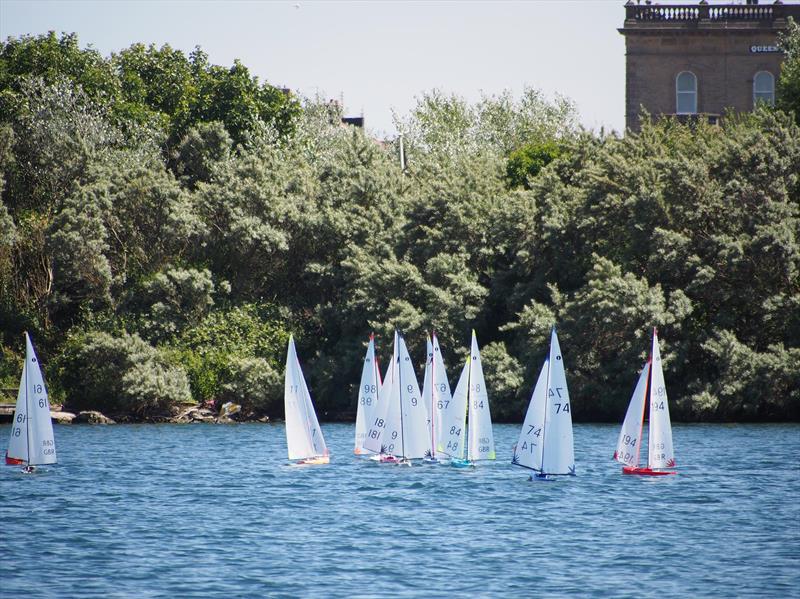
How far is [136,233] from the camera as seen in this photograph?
7606 centimetres

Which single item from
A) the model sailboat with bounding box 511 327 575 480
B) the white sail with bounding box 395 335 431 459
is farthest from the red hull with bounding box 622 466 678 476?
the white sail with bounding box 395 335 431 459

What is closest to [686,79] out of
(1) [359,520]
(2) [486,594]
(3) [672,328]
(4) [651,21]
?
(4) [651,21]

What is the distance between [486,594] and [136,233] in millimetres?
52615

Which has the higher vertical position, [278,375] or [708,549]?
[278,375]

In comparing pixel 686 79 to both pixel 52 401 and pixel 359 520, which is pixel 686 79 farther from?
pixel 359 520

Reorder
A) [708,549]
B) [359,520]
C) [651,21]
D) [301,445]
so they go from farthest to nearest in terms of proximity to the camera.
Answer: [651,21], [301,445], [359,520], [708,549]

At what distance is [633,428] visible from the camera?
140ft

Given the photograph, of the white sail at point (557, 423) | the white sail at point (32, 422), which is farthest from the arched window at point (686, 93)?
the white sail at point (32, 422)

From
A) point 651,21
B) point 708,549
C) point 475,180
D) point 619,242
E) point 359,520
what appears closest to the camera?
point 708,549

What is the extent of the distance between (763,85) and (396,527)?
60329 mm

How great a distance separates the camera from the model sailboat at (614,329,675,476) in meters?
41.1

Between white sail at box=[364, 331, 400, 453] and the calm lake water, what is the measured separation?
1.00m

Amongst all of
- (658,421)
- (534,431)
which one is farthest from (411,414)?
(658,421)

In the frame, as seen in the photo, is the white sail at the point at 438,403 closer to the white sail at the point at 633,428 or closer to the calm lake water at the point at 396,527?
the calm lake water at the point at 396,527
